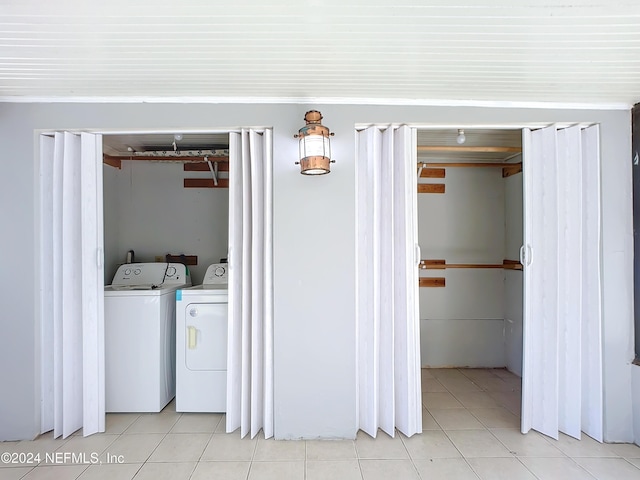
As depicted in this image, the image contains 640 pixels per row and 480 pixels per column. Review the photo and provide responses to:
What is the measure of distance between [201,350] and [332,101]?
6.93 ft

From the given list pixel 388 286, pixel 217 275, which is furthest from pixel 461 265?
pixel 217 275

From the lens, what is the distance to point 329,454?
7.32 feet

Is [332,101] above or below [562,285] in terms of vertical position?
above

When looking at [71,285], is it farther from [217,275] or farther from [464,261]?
[464,261]

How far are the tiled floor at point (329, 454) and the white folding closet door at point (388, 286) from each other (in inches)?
9.5

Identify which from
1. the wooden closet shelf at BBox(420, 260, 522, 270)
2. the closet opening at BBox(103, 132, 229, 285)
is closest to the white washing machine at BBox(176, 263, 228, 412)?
the closet opening at BBox(103, 132, 229, 285)

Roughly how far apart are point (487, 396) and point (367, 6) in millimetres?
3157

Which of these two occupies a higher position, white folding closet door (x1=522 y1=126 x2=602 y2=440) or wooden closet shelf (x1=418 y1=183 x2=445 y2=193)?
wooden closet shelf (x1=418 y1=183 x2=445 y2=193)

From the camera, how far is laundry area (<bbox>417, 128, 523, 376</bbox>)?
13.1ft

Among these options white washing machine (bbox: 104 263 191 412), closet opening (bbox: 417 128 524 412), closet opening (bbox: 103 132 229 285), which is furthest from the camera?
closet opening (bbox: 417 128 524 412)

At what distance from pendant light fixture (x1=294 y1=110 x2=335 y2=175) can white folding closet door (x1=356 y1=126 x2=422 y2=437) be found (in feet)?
1.19

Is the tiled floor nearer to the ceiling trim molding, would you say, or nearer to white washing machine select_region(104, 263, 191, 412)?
white washing machine select_region(104, 263, 191, 412)

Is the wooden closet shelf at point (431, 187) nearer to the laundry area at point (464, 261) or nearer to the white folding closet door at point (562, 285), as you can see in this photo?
the laundry area at point (464, 261)

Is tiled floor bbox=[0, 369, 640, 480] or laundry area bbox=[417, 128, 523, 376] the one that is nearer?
tiled floor bbox=[0, 369, 640, 480]
